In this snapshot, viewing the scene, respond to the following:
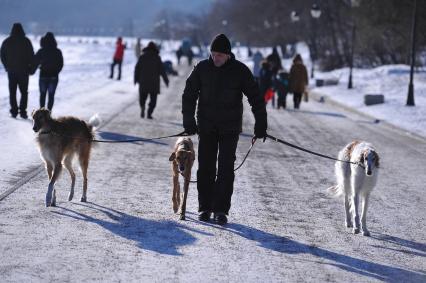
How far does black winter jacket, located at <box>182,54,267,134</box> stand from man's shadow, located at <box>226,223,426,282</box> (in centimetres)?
111

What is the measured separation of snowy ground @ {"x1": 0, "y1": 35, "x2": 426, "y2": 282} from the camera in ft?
22.7

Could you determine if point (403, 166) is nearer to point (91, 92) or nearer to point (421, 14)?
point (91, 92)

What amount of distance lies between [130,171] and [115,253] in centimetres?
519

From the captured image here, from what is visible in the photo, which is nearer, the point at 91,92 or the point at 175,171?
the point at 175,171

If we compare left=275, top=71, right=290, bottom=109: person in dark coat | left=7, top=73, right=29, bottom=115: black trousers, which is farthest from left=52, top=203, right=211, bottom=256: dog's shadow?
left=275, top=71, right=290, bottom=109: person in dark coat

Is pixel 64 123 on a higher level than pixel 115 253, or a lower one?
higher

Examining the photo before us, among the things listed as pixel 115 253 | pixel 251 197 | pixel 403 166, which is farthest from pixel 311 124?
pixel 115 253

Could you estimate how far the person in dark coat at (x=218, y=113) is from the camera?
8680 millimetres

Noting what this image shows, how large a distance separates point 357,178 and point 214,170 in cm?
154

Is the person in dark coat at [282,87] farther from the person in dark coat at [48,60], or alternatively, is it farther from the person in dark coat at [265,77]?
the person in dark coat at [48,60]

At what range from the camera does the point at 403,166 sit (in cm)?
1463

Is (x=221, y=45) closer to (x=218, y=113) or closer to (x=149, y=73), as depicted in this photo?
(x=218, y=113)

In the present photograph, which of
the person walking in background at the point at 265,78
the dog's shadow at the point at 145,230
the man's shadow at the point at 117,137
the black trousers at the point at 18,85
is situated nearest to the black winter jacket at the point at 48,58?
the black trousers at the point at 18,85

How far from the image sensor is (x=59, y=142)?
32.2 ft
